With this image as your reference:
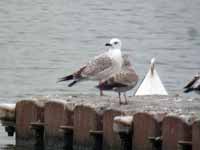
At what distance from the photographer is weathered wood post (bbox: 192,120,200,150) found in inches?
526

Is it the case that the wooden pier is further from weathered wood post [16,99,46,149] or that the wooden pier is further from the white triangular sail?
the white triangular sail

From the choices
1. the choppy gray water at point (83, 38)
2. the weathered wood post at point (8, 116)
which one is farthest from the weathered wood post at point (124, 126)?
the choppy gray water at point (83, 38)

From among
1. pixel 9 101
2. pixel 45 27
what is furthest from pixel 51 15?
pixel 9 101

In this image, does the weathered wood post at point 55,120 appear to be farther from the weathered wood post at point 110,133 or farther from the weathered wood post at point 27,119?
the weathered wood post at point 110,133

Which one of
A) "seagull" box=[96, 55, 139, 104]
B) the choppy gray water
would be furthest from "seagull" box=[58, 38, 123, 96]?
the choppy gray water

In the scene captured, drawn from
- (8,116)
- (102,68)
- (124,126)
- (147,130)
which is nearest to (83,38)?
(8,116)

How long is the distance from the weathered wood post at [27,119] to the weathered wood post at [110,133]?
4.83 ft

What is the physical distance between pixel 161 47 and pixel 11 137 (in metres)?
14.6

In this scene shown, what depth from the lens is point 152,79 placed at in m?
18.1

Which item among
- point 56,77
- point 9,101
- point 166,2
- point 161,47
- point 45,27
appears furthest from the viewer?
point 166,2

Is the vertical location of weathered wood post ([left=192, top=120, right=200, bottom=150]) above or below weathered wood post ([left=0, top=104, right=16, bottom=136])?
below

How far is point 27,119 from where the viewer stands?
16.4 m

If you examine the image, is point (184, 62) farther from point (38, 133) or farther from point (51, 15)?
point (38, 133)

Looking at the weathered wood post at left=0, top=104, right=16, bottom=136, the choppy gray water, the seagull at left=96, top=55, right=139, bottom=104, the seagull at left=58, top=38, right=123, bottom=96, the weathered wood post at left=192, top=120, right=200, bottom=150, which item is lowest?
the weathered wood post at left=192, top=120, right=200, bottom=150
